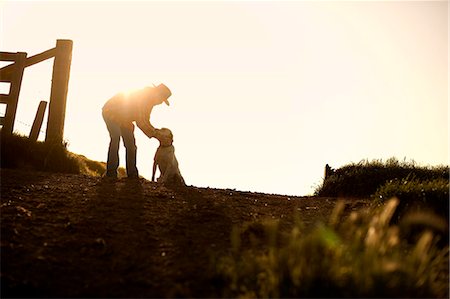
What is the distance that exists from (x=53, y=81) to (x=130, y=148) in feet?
8.01

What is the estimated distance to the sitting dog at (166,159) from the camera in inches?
446

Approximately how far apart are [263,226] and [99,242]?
1766mm

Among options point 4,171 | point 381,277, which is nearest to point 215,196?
point 4,171

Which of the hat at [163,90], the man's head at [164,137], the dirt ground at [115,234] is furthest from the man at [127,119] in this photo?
the dirt ground at [115,234]

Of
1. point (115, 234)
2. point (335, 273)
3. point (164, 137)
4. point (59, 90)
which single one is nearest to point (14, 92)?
point (59, 90)

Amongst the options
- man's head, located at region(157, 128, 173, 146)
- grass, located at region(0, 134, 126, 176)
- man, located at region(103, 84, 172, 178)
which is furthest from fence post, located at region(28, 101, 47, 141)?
man's head, located at region(157, 128, 173, 146)

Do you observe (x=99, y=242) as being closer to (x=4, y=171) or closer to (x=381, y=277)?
(x=381, y=277)

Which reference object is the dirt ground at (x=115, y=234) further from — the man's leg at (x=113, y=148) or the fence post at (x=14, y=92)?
the fence post at (x=14, y=92)

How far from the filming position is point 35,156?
10047 mm

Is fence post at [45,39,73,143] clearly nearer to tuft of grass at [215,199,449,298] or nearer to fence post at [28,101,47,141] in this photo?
fence post at [28,101,47,141]

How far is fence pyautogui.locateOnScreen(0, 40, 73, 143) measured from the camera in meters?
11.3

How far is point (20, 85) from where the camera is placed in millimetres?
11438

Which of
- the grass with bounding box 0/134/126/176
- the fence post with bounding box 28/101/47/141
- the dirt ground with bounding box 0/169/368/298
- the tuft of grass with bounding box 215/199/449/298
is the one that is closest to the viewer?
the tuft of grass with bounding box 215/199/449/298

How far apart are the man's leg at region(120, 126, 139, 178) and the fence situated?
1.44m
